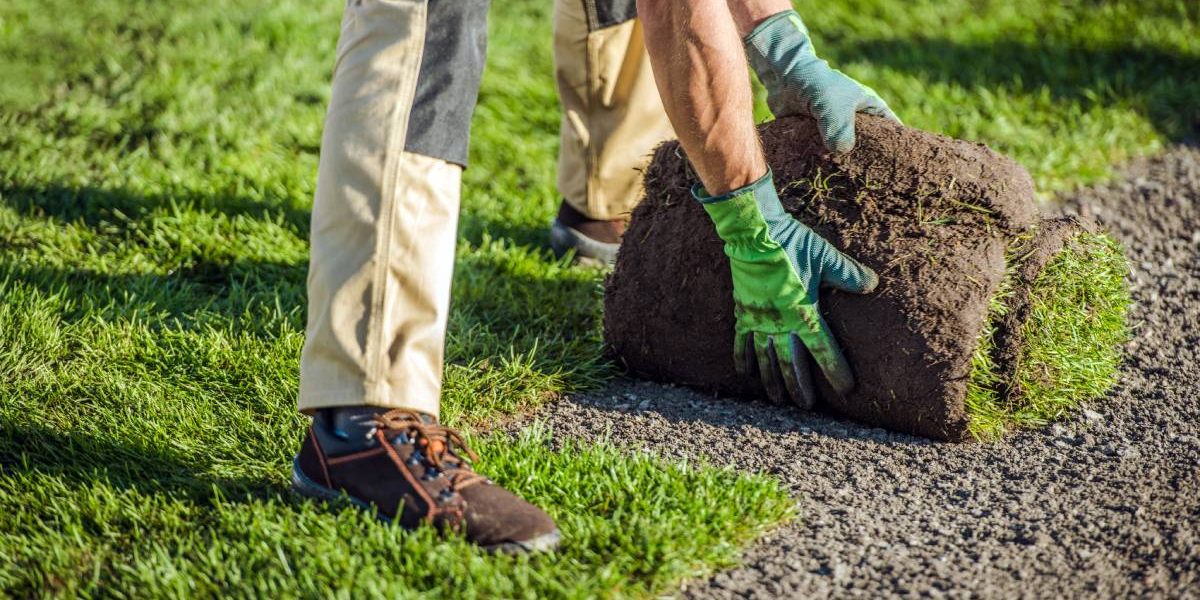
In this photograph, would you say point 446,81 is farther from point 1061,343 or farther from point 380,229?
point 1061,343

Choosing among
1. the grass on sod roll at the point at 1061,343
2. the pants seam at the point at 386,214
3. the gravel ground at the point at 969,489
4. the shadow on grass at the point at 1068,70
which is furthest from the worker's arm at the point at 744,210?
the shadow on grass at the point at 1068,70

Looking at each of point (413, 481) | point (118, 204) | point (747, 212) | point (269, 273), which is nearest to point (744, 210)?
point (747, 212)

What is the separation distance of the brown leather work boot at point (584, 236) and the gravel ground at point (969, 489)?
0.88 meters

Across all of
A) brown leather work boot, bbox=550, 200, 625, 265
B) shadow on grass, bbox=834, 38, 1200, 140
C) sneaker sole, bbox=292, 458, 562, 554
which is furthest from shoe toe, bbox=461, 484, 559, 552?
shadow on grass, bbox=834, 38, 1200, 140

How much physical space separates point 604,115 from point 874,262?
4.80 feet

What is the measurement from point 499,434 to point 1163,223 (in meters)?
2.67

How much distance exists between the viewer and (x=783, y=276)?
267 cm

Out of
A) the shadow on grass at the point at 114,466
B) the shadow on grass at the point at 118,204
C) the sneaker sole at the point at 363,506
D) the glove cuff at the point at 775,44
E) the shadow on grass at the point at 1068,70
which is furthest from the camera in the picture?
the shadow on grass at the point at 1068,70

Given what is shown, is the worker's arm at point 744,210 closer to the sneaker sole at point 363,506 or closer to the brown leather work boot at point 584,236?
the sneaker sole at point 363,506

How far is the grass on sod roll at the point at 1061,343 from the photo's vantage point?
8.94 ft

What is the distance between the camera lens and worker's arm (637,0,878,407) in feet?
8.27

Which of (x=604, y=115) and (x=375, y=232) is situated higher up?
(x=604, y=115)

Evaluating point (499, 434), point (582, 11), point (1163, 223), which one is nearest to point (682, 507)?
point (499, 434)

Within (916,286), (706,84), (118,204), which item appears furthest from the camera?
(118,204)
